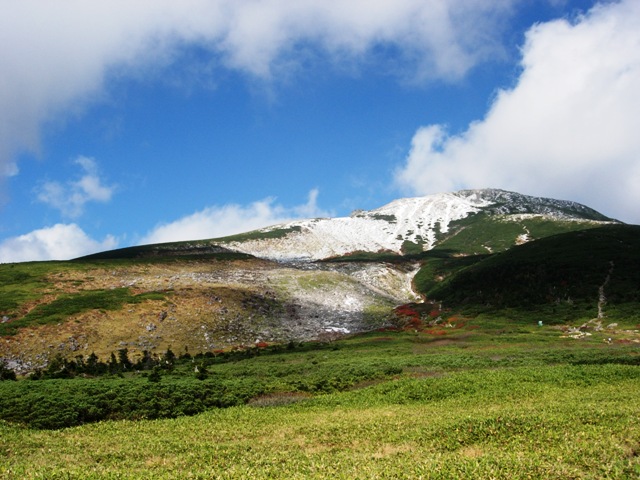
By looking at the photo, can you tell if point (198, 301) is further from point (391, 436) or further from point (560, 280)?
point (560, 280)

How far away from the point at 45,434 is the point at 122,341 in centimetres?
4841

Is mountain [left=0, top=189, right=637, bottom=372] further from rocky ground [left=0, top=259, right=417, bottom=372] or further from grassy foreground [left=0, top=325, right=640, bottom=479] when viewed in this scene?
grassy foreground [left=0, top=325, right=640, bottom=479]

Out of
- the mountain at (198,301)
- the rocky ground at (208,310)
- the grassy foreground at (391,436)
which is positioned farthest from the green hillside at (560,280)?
the grassy foreground at (391,436)

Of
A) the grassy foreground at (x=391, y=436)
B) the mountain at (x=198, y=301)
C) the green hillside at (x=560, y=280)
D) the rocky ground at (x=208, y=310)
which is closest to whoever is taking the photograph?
the grassy foreground at (x=391, y=436)

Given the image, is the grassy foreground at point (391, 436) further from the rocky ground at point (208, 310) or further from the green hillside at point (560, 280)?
the green hillside at point (560, 280)

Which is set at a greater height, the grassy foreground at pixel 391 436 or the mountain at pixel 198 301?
the mountain at pixel 198 301

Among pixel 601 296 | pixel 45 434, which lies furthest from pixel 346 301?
pixel 45 434

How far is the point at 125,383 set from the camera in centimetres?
3466

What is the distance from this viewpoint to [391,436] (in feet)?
68.8

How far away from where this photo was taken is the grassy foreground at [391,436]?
14.9 meters

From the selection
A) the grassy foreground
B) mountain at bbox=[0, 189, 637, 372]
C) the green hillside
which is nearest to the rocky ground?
mountain at bbox=[0, 189, 637, 372]

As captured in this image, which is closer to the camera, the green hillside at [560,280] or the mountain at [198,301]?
the mountain at [198,301]

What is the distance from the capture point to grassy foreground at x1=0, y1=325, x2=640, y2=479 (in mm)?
14922

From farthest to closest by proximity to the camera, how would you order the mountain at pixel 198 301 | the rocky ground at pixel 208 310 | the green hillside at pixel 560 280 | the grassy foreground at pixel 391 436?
the green hillside at pixel 560 280 < the mountain at pixel 198 301 < the rocky ground at pixel 208 310 < the grassy foreground at pixel 391 436
